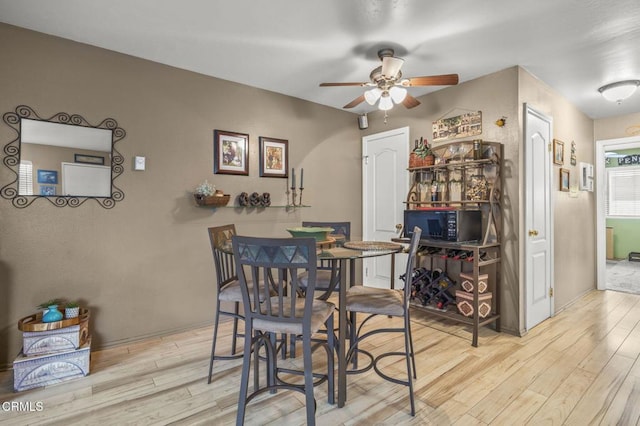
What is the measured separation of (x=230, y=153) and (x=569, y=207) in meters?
3.97

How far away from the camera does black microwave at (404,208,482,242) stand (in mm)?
2881

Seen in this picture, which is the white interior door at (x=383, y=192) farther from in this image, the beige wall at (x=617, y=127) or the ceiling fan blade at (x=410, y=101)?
the beige wall at (x=617, y=127)

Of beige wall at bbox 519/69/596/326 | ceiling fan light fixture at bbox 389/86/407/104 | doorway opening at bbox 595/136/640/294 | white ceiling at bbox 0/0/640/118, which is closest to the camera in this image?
white ceiling at bbox 0/0/640/118

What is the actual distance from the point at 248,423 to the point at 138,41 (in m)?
2.76

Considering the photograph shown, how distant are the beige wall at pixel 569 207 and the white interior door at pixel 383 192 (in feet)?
4.49

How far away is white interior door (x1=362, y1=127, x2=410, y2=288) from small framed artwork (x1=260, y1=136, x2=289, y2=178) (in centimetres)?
122

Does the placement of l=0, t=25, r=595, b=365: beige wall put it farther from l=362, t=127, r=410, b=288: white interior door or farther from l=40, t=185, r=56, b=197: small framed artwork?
l=362, t=127, r=410, b=288: white interior door

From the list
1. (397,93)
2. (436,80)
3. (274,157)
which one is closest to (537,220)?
(436,80)

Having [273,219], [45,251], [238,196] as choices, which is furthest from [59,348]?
[273,219]

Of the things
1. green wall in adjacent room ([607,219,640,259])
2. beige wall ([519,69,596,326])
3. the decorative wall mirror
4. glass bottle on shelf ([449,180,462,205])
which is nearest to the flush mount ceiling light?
beige wall ([519,69,596,326])

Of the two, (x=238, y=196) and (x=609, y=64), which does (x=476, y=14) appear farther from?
(x=238, y=196)

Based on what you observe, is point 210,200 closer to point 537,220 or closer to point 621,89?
point 537,220

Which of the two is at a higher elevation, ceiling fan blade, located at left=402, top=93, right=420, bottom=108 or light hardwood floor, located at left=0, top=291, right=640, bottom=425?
ceiling fan blade, located at left=402, top=93, right=420, bottom=108

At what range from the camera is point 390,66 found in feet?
8.11
